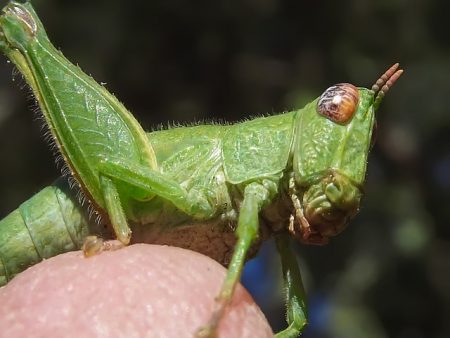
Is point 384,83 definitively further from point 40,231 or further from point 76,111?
point 40,231

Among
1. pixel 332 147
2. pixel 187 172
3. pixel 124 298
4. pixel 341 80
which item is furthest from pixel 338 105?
pixel 341 80

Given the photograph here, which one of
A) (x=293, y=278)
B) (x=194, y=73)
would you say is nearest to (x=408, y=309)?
(x=194, y=73)

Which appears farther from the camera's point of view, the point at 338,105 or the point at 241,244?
the point at 338,105

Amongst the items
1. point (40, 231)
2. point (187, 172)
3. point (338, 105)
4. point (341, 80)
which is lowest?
point (341, 80)

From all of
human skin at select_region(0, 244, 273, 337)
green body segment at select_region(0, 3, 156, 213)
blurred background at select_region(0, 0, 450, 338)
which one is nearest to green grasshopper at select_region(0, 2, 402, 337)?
green body segment at select_region(0, 3, 156, 213)

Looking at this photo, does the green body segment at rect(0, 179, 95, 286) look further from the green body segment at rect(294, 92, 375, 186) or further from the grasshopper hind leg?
the green body segment at rect(294, 92, 375, 186)

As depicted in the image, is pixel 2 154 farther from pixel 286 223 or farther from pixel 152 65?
pixel 286 223
